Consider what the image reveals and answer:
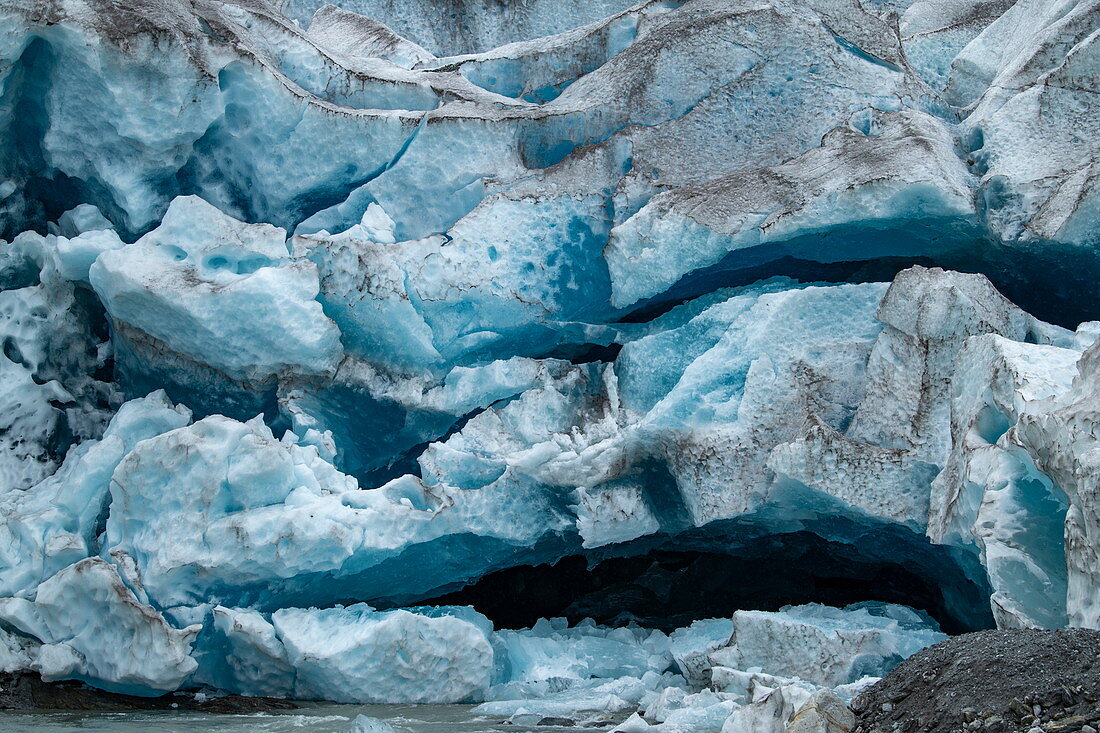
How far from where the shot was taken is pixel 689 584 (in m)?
5.32

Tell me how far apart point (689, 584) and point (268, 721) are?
7.76ft

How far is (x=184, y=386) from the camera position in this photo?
15.8ft

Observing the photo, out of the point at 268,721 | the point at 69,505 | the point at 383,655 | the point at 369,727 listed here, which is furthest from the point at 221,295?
the point at 369,727

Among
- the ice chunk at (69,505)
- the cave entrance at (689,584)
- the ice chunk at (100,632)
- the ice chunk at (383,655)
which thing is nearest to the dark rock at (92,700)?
the ice chunk at (100,632)

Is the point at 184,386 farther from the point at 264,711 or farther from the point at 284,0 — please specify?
the point at 284,0

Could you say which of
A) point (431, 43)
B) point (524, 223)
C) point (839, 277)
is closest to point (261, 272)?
point (524, 223)

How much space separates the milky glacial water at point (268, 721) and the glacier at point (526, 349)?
0.53 feet

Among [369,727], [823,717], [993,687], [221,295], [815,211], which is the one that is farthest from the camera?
[815,211]

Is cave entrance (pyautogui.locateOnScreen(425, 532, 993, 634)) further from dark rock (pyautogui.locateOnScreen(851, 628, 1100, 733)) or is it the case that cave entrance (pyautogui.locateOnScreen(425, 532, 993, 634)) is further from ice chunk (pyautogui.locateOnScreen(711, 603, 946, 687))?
dark rock (pyautogui.locateOnScreen(851, 628, 1100, 733))

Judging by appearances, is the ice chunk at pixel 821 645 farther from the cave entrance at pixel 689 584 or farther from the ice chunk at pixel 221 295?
the ice chunk at pixel 221 295

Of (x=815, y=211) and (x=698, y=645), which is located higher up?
(x=815, y=211)

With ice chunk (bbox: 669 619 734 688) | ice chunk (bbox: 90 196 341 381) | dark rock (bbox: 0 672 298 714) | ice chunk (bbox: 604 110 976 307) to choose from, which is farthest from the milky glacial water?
ice chunk (bbox: 604 110 976 307)

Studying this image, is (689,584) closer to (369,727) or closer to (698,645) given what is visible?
(698,645)

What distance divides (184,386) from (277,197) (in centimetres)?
112
